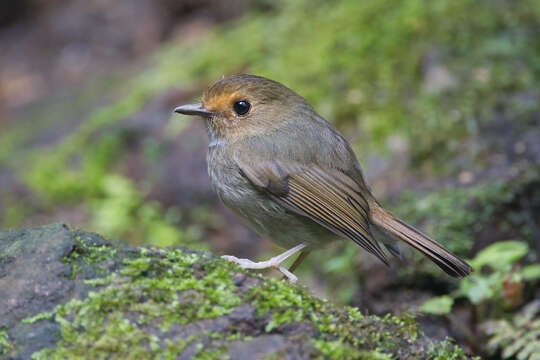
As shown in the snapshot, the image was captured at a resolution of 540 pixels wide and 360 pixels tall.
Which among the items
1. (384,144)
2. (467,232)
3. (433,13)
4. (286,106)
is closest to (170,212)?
(384,144)

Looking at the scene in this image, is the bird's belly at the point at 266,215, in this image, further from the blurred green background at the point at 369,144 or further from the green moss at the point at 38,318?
the green moss at the point at 38,318

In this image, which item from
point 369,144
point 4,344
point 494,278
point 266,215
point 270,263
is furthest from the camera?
point 369,144

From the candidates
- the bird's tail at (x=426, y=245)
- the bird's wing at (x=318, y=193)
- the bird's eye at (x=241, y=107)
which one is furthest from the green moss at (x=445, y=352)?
the bird's eye at (x=241, y=107)

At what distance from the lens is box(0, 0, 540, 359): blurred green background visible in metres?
4.23

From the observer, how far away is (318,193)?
11.5 feet

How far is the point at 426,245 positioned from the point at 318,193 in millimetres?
685

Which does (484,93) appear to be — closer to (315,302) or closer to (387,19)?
(387,19)

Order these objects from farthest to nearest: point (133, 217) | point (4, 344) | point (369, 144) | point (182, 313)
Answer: point (133, 217) < point (369, 144) < point (182, 313) < point (4, 344)

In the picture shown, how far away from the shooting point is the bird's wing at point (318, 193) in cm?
335

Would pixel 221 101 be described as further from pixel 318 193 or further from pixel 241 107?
pixel 318 193

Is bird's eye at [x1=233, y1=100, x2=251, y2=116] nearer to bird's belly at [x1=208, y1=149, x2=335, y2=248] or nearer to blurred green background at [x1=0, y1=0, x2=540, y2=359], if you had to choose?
bird's belly at [x1=208, y1=149, x2=335, y2=248]

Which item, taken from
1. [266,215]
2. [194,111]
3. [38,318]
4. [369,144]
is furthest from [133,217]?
[38,318]

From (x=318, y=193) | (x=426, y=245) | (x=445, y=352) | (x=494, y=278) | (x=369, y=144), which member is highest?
(x=369, y=144)

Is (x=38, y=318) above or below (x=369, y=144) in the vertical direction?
below
